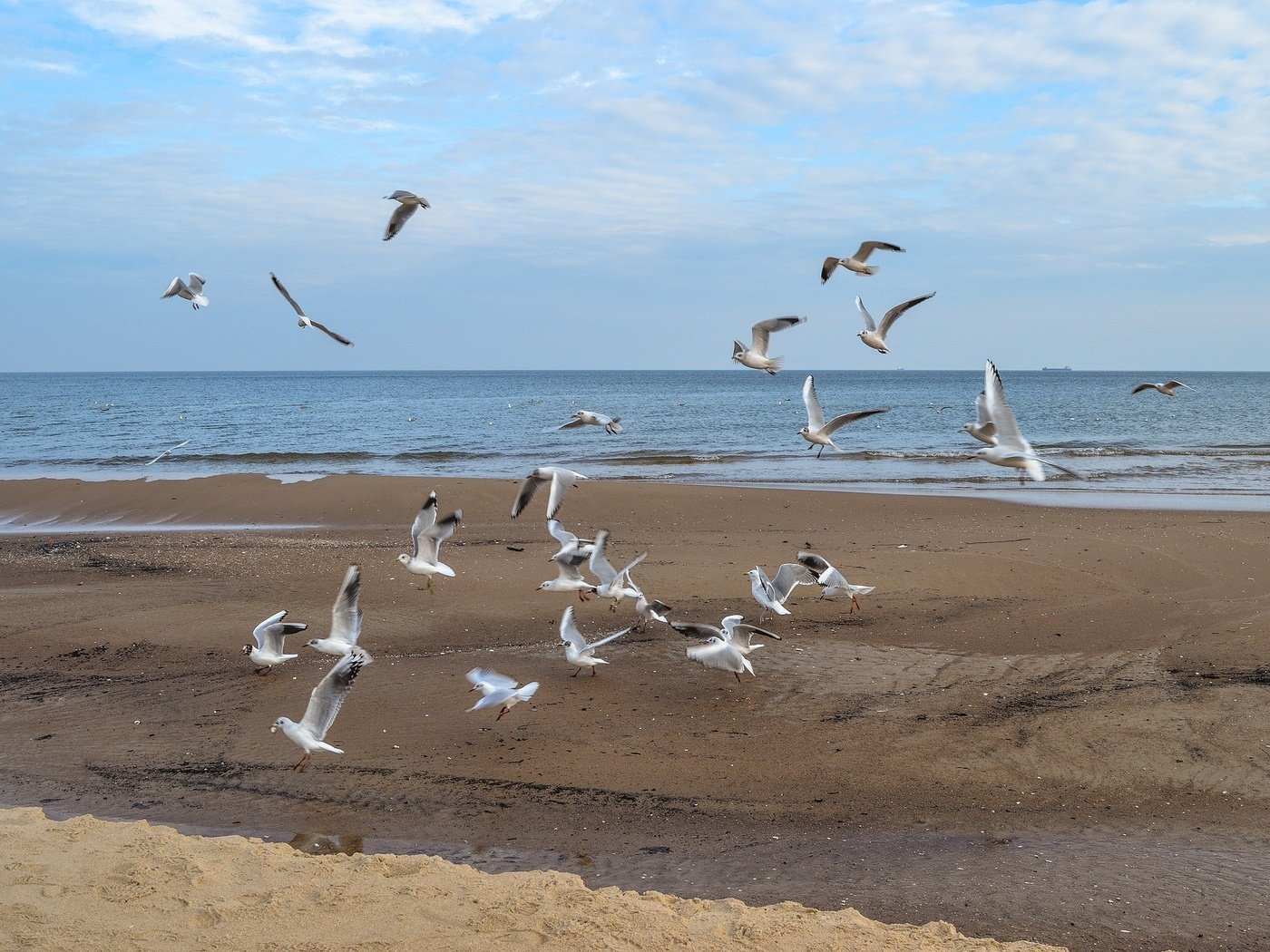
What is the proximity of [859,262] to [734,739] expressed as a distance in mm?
5069

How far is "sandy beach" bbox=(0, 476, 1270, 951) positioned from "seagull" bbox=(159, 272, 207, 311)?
343 cm

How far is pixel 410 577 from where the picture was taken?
12578mm

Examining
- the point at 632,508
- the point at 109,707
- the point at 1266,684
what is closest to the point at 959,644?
the point at 1266,684

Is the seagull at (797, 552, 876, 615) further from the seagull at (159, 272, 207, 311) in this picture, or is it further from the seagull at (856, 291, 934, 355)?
the seagull at (159, 272, 207, 311)

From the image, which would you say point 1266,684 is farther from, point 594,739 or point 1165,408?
point 1165,408

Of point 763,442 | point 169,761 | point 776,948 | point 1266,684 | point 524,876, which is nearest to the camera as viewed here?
point 776,948

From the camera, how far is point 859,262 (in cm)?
1011

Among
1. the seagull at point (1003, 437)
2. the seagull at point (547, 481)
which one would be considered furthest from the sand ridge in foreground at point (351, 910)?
the seagull at point (547, 481)

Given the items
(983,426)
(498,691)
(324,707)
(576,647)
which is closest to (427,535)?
(576,647)

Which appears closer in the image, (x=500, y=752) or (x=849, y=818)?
(x=849, y=818)

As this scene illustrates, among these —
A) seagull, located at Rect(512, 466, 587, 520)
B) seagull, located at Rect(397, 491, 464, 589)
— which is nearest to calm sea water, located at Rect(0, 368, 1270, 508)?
seagull, located at Rect(512, 466, 587, 520)

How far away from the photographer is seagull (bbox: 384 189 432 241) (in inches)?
398

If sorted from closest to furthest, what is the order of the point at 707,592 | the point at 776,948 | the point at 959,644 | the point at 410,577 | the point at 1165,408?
the point at 776,948, the point at 959,644, the point at 707,592, the point at 410,577, the point at 1165,408

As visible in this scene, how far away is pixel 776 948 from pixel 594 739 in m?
3.31
